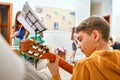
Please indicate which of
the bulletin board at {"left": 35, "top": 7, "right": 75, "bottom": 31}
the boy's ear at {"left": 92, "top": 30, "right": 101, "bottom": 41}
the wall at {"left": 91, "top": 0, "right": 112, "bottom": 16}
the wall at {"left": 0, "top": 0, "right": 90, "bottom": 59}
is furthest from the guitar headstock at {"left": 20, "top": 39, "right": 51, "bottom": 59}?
the wall at {"left": 91, "top": 0, "right": 112, "bottom": 16}

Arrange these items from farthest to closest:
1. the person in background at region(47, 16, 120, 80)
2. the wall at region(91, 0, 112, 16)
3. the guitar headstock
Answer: the wall at region(91, 0, 112, 16) → the guitar headstock → the person in background at region(47, 16, 120, 80)

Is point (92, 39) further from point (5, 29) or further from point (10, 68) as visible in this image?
point (5, 29)

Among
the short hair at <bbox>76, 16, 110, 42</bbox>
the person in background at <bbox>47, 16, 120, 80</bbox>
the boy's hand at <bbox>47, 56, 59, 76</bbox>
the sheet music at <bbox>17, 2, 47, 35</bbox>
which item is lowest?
the boy's hand at <bbox>47, 56, 59, 76</bbox>

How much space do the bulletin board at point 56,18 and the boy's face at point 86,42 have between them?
531 cm

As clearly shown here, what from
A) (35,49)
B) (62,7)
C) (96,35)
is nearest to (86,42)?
(96,35)

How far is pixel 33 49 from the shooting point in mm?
1203

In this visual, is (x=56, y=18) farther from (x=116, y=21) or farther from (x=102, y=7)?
(x=102, y=7)

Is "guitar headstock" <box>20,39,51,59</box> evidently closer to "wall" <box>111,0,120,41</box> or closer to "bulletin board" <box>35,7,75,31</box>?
"wall" <box>111,0,120,41</box>

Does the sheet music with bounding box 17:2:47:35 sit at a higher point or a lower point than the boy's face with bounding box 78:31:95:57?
higher

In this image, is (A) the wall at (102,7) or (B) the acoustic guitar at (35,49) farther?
(A) the wall at (102,7)

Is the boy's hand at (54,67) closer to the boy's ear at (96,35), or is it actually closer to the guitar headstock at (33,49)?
the guitar headstock at (33,49)

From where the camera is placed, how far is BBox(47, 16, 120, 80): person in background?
905 millimetres

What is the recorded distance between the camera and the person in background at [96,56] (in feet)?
2.97

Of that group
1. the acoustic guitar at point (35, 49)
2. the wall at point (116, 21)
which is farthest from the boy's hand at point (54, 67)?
the wall at point (116, 21)
